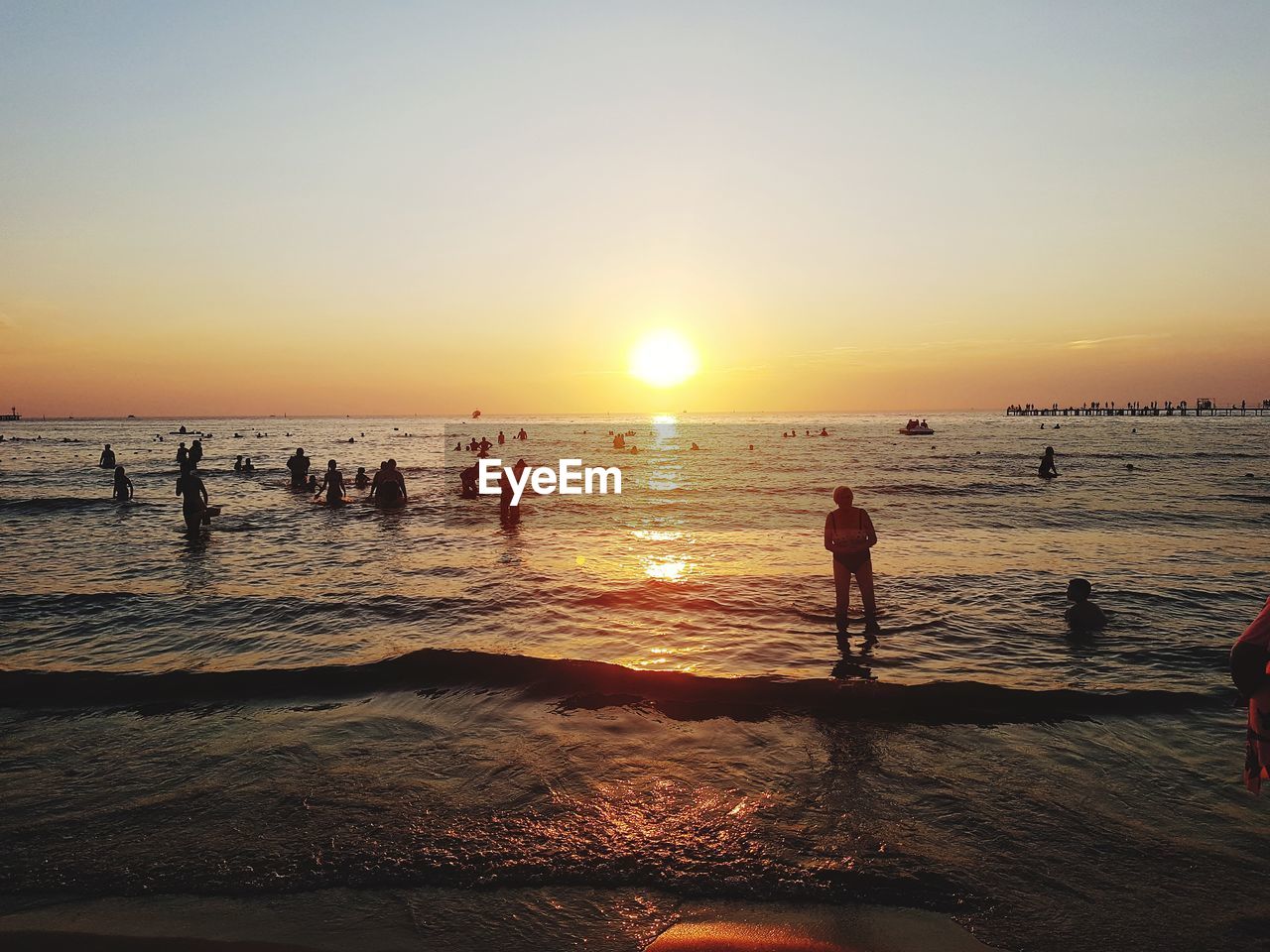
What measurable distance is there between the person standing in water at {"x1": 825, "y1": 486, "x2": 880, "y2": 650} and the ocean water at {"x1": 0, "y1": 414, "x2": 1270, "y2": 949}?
0.46 m

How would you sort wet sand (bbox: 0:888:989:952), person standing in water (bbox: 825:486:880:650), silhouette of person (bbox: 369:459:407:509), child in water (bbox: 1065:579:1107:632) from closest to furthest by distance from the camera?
wet sand (bbox: 0:888:989:952) < person standing in water (bbox: 825:486:880:650) < child in water (bbox: 1065:579:1107:632) < silhouette of person (bbox: 369:459:407:509)

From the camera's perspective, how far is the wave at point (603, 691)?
8.41 metres

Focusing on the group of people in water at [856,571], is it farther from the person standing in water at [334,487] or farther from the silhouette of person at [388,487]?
the person standing in water at [334,487]

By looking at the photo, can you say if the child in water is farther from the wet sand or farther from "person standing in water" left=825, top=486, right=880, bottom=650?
the wet sand

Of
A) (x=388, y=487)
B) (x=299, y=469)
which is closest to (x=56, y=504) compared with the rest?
(x=299, y=469)

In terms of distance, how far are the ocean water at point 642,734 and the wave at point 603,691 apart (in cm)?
5

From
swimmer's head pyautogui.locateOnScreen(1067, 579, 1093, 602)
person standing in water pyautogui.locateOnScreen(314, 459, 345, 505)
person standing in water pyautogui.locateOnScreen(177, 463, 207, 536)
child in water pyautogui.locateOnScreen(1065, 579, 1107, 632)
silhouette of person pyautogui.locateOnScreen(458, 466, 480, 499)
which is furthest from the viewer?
silhouette of person pyautogui.locateOnScreen(458, 466, 480, 499)

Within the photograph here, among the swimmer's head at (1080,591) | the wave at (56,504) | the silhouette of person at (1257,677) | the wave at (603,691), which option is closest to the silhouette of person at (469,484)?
the wave at (56,504)

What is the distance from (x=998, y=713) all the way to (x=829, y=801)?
339cm

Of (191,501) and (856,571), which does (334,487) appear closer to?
(191,501)

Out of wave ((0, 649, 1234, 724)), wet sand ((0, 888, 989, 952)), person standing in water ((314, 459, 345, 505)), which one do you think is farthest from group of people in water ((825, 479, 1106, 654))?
person standing in water ((314, 459, 345, 505))

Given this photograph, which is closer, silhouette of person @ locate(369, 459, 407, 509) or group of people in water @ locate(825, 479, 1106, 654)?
group of people in water @ locate(825, 479, 1106, 654)

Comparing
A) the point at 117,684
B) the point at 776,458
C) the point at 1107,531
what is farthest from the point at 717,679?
the point at 776,458

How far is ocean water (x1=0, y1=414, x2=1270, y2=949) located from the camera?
5191 mm
